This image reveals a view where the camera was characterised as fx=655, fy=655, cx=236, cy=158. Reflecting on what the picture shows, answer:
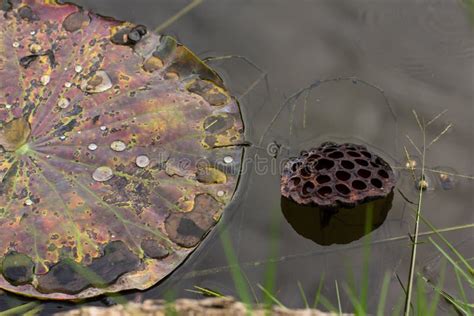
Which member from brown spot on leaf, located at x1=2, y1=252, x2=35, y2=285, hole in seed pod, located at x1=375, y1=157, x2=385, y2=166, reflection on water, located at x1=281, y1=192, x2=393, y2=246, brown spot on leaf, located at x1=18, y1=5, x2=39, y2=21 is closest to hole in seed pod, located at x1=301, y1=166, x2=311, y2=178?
reflection on water, located at x1=281, y1=192, x2=393, y2=246

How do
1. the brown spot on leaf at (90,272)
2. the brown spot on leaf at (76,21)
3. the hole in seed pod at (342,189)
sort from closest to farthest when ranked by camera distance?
the brown spot on leaf at (90,272) < the hole in seed pod at (342,189) < the brown spot on leaf at (76,21)

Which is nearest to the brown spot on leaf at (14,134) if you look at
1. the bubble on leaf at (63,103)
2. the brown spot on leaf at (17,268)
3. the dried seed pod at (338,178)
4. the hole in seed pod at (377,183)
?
the bubble on leaf at (63,103)

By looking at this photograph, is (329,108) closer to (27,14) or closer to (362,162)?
(362,162)

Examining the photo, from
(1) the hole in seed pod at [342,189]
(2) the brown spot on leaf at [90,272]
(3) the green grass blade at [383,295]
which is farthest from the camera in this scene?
(1) the hole in seed pod at [342,189]

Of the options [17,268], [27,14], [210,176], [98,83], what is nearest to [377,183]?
[210,176]

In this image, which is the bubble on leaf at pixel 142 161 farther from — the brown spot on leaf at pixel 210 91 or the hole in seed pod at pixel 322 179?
the hole in seed pod at pixel 322 179

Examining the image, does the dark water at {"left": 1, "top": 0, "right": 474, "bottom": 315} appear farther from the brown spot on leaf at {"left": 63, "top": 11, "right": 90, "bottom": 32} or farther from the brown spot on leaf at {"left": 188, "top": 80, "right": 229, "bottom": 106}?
the brown spot on leaf at {"left": 63, "top": 11, "right": 90, "bottom": 32}

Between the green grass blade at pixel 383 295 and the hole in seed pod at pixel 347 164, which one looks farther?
the hole in seed pod at pixel 347 164

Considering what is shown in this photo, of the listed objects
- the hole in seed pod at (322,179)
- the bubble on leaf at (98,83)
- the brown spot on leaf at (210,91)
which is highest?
the brown spot on leaf at (210,91)
